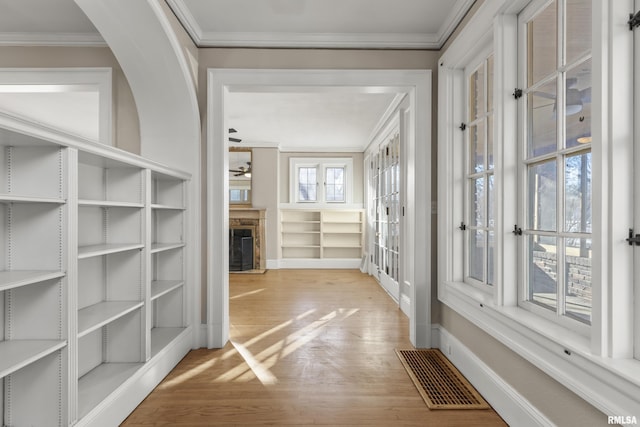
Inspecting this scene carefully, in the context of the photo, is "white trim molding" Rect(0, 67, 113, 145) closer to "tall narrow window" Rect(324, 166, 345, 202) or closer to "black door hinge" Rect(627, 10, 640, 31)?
"black door hinge" Rect(627, 10, 640, 31)

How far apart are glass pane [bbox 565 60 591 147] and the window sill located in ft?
2.88

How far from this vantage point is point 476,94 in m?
2.62

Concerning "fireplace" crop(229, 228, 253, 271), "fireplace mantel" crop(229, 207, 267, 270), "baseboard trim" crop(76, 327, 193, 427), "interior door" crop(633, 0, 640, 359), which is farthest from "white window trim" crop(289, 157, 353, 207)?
"interior door" crop(633, 0, 640, 359)

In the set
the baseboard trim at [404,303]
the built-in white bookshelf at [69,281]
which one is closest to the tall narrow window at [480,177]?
the baseboard trim at [404,303]

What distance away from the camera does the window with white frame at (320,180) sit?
780 centimetres

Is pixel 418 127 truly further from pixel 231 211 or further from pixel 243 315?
pixel 231 211

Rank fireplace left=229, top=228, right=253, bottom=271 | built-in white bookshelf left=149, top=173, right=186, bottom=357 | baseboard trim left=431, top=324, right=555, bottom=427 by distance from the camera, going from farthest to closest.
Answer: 1. fireplace left=229, top=228, right=253, bottom=271
2. built-in white bookshelf left=149, top=173, right=186, bottom=357
3. baseboard trim left=431, top=324, right=555, bottom=427

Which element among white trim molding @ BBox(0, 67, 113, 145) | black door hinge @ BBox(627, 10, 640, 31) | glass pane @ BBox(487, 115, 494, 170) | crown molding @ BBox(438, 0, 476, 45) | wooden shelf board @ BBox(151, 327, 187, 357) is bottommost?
wooden shelf board @ BBox(151, 327, 187, 357)

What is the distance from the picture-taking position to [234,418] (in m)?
1.97

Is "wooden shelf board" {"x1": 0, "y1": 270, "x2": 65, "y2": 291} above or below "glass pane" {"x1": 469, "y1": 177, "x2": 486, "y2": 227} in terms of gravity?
below

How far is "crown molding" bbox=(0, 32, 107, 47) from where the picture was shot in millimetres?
2961

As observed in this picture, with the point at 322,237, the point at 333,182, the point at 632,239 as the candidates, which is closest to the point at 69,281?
the point at 632,239

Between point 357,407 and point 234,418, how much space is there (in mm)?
713

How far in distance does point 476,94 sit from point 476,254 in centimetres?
120
